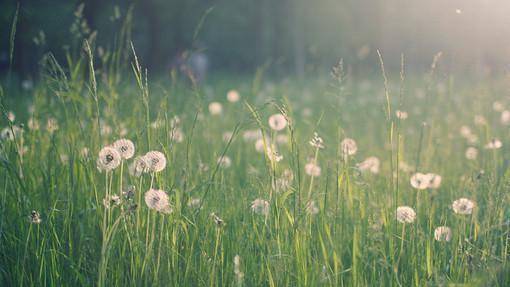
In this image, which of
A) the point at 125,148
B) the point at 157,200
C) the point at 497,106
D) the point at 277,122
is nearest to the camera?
the point at 157,200

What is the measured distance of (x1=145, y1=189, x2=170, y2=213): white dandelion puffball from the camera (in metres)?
1.53

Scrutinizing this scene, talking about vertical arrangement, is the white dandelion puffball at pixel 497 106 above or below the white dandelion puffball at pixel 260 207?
above

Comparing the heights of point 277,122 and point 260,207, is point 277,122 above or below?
above

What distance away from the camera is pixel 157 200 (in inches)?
60.7

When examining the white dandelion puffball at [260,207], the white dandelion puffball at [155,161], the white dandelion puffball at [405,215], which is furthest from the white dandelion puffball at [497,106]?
the white dandelion puffball at [155,161]

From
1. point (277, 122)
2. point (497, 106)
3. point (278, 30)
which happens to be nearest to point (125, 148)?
point (277, 122)

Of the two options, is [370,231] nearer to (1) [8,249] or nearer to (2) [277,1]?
A: (1) [8,249]

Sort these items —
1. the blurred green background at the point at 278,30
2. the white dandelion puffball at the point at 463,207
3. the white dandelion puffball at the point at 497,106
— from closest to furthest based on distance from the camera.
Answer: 1. the white dandelion puffball at the point at 463,207
2. the white dandelion puffball at the point at 497,106
3. the blurred green background at the point at 278,30

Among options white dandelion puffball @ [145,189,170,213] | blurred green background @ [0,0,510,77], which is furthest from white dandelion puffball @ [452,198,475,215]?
blurred green background @ [0,0,510,77]

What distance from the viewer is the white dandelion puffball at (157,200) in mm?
1532

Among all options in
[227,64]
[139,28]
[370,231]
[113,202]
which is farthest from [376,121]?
[227,64]

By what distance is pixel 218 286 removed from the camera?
1708 millimetres

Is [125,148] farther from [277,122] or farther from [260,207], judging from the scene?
[277,122]

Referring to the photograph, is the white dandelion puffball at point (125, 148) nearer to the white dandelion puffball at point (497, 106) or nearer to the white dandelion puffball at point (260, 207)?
the white dandelion puffball at point (260, 207)
